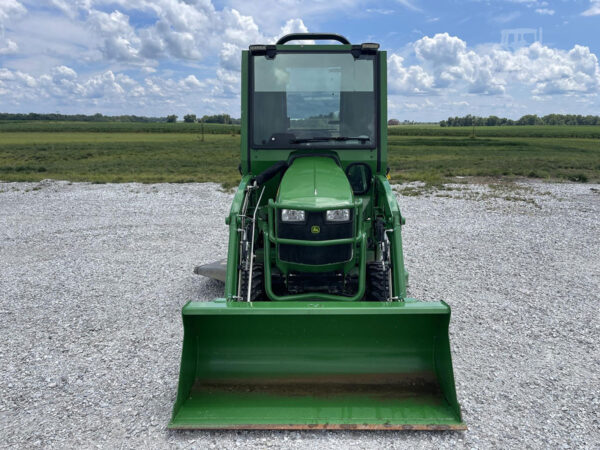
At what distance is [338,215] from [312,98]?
1.96m

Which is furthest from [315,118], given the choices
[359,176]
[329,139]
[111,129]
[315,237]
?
[111,129]

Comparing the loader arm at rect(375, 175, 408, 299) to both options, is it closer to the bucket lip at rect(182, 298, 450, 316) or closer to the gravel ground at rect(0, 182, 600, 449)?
the bucket lip at rect(182, 298, 450, 316)

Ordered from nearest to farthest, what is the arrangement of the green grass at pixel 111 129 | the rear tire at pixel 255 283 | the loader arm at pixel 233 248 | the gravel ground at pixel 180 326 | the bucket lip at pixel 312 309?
the gravel ground at pixel 180 326 < the bucket lip at pixel 312 309 < the loader arm at pixel 233 248 < the rear tire at pixel 255 283 < the green grass at pixel 111 129

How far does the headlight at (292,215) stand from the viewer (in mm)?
4477

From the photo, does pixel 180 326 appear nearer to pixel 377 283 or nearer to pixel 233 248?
pixel 233 248

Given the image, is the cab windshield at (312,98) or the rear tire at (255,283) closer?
the rear tire at (255,283)

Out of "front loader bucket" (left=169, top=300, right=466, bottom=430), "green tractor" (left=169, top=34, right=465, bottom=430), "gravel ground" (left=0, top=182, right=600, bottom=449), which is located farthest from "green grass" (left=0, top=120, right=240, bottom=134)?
"front loader bucket" (left=169, top=300, right=466, bottom=430)

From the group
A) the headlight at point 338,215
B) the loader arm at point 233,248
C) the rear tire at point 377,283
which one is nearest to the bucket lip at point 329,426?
the loader arm at point 233,248

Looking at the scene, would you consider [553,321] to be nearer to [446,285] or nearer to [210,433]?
[446,285]

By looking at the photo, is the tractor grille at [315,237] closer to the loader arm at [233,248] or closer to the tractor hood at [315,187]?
the tractor hood at [315,187]

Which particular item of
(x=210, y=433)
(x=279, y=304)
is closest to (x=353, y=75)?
(x=279, y=304)

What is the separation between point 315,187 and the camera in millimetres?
4707

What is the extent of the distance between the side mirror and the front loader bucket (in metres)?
2.05

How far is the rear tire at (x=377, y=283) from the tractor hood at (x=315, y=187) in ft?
2.75
